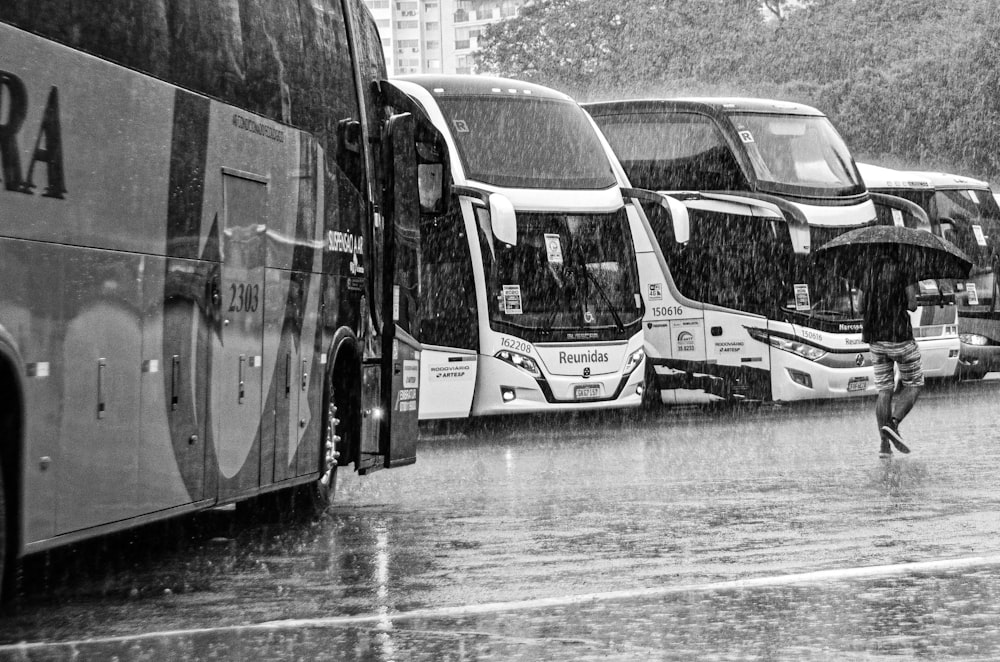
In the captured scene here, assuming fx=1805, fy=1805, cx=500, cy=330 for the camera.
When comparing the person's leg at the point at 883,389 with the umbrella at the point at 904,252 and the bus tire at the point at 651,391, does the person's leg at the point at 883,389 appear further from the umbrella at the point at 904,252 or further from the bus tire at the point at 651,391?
the bus tire at the point at 651,391

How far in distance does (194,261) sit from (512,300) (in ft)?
38.3

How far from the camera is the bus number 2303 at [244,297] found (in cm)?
975

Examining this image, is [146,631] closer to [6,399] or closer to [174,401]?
[6,399]

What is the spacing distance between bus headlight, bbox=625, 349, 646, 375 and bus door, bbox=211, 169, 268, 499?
11.3m

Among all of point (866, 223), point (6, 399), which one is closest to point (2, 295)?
point (6, 399)

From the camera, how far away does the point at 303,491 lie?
12.1m

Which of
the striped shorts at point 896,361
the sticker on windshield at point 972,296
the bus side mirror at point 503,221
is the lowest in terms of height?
the striped shorts at point 896,361

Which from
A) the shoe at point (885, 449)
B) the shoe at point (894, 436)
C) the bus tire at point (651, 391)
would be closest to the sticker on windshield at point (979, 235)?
the bus tire at point (651, 391)

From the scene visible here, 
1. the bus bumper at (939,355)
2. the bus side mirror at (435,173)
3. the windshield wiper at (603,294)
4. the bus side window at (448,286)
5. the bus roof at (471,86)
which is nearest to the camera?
the bus side mirror at (435,173)

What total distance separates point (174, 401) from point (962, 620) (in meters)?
3.92

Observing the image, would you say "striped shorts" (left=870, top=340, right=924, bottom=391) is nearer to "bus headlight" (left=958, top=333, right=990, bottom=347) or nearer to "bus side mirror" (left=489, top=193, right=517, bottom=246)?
"bus side mirror" (left=489, top=193, right=517, bottom=246)

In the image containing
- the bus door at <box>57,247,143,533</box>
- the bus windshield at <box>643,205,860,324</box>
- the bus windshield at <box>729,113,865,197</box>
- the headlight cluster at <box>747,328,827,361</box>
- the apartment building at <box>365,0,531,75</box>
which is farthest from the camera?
the apartment building at <box>365,0,531,75</box>

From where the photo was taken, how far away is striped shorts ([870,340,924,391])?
15.9 m

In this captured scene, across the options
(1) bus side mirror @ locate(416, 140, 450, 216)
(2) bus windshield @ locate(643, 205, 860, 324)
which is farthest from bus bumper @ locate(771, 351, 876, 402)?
(1) bus side mirror @ locate(416, 140, 450, 216)
